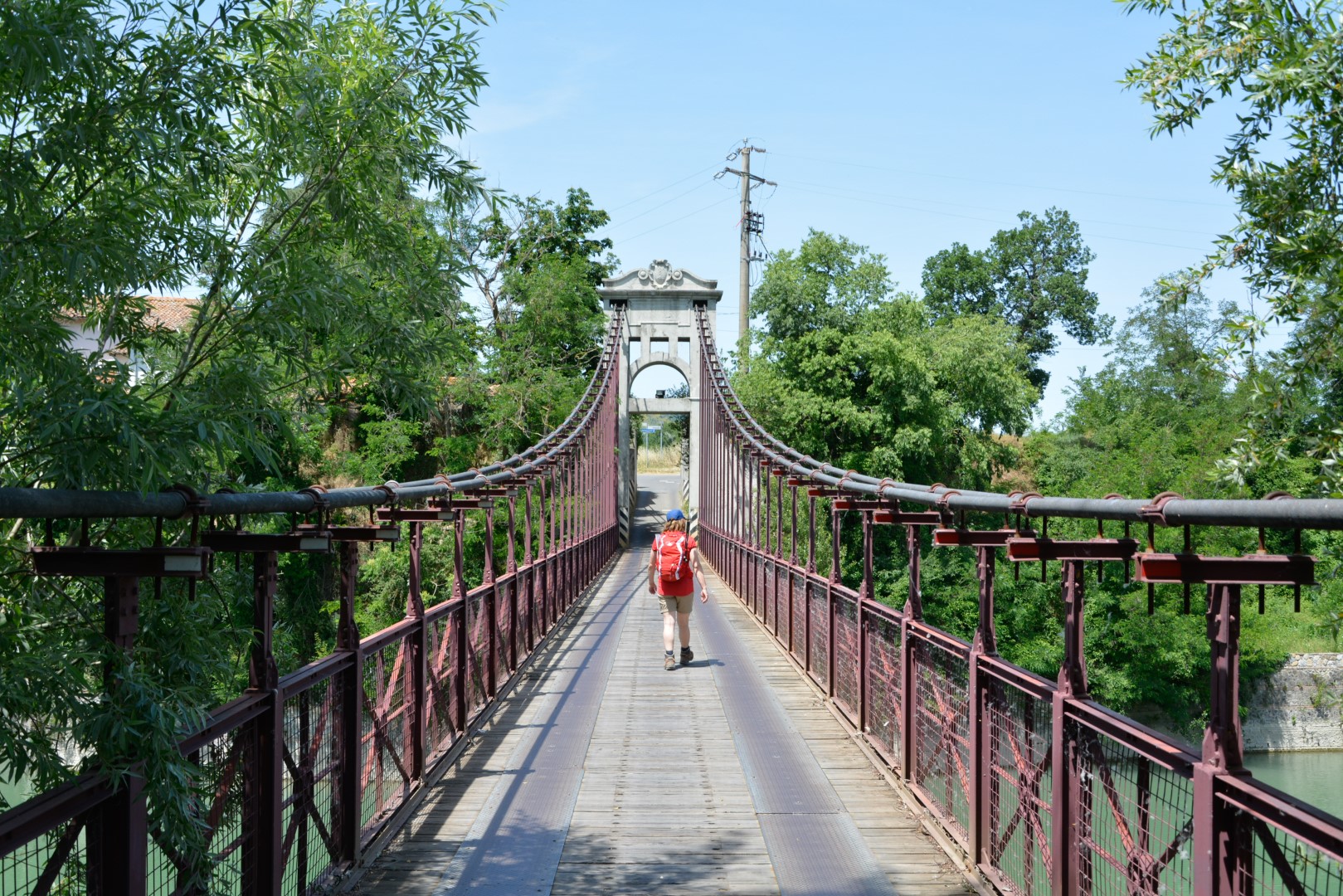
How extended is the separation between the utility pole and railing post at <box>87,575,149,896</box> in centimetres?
2784

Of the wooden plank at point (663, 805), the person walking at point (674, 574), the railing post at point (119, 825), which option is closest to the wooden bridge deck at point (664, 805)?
the wooden plank at point (663, 805)

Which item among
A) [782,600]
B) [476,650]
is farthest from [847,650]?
[782,600]

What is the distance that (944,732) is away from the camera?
5.05 m

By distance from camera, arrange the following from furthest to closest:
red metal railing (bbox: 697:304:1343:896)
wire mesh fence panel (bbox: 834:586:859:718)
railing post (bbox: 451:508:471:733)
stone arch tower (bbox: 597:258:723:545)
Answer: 1. stone arch tower (bbox: 597:258:723:545)
2. wire mesh fence panel (bbox: 834:586:859:718)
3. railing post (bbox: 451:508:471:733)
4. red metal railing (bbox: 697:304:1343:896)

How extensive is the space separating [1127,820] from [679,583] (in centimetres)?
635

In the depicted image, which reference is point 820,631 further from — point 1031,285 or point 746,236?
point 1031,285

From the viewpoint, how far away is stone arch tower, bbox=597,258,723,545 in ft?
113

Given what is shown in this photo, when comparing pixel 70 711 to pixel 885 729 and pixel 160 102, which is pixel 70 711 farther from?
pixel 885 729

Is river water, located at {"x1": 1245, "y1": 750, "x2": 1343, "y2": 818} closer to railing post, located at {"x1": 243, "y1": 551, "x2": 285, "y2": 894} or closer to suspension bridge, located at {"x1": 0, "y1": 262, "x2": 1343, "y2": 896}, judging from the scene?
suspension bridge, located at {"x1": 0, "y1": 262, "x2": 1343, "y2": 896}

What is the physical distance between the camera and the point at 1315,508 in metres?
2.04

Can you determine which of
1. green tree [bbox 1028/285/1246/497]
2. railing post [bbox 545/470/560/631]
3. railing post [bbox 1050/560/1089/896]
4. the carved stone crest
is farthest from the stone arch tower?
railing post [bbox 1050/560/1089/896]

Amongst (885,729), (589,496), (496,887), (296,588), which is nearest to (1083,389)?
(589,496)

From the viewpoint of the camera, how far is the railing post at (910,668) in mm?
5535

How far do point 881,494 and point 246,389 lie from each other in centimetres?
320
